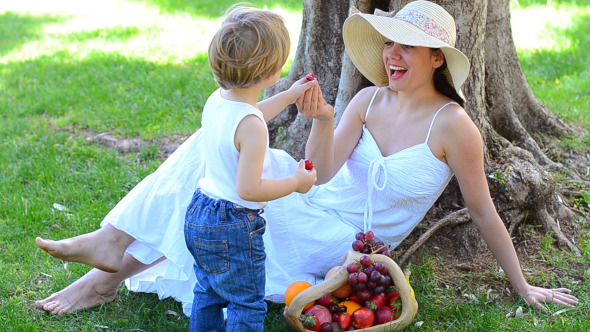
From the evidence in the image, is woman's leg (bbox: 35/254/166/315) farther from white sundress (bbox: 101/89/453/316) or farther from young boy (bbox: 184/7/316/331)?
young boy (bbox: 184/7/316/331)

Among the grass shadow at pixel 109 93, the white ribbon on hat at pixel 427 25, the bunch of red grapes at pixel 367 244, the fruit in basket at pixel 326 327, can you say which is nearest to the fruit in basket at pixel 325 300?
the fruit in basket at pixel 326 327


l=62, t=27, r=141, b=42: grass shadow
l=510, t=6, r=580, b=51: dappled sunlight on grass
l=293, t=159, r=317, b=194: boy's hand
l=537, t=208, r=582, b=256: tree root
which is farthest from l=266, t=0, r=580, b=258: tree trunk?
l=62, t=27, r=141, b=42: grass shadow

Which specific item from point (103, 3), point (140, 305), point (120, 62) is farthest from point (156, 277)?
point (103, 3)

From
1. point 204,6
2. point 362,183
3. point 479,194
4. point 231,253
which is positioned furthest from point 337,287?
point 204,6

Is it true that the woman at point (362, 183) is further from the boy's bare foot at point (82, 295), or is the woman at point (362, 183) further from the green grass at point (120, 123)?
the green grass at point (120, 123)

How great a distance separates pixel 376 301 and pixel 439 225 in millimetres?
857

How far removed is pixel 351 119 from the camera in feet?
10.7

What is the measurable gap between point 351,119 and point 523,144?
1.50 meters

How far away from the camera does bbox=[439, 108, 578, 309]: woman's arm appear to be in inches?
114

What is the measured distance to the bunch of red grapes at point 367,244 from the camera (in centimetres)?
288

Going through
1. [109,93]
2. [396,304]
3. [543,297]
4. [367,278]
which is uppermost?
[367,278]

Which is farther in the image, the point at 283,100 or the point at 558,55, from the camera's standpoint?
the point at 558,55

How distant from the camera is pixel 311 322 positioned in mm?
2703

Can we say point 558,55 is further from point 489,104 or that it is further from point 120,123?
point 120,123
